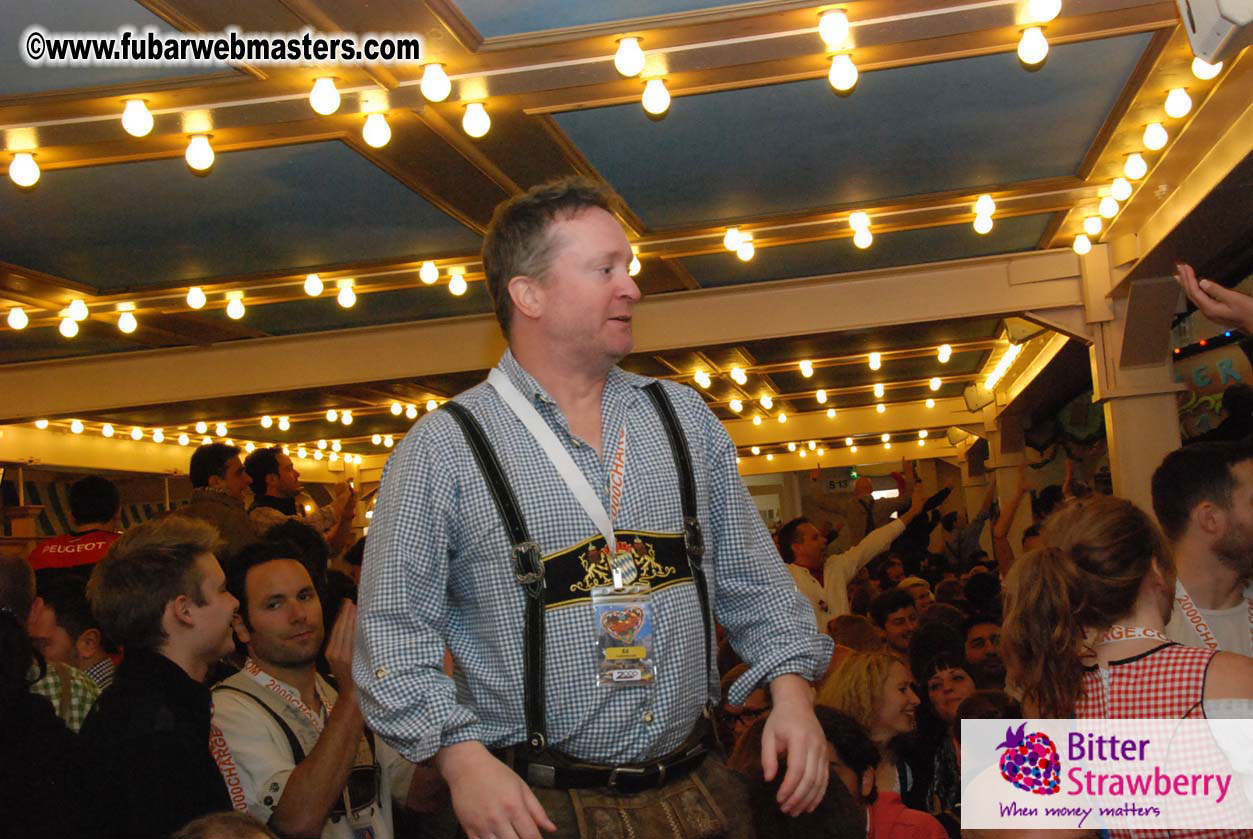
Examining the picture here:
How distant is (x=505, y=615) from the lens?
1.62m

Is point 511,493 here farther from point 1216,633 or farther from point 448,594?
point 1216,633

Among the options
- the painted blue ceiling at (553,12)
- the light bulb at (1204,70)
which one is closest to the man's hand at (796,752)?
the painted blue ceiling at (553,12)

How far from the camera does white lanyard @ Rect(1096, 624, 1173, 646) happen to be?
7.27 feet

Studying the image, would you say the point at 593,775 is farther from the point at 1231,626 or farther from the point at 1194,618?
the point at 1231,626

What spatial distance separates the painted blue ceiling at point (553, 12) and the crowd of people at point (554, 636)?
1.89 m

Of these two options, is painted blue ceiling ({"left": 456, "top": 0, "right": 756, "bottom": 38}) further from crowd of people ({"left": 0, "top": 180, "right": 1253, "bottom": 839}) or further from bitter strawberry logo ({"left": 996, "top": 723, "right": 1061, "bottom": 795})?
bitter strawberry logo ({"left": 996, "top": 723, "right": 1061, "bottom": 795})

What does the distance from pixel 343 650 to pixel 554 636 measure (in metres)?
1.04

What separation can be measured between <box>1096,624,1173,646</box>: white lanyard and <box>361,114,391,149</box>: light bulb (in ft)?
10.8

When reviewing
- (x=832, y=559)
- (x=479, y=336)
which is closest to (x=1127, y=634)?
(x=832, y=559)

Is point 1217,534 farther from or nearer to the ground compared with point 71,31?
nearer to the ground

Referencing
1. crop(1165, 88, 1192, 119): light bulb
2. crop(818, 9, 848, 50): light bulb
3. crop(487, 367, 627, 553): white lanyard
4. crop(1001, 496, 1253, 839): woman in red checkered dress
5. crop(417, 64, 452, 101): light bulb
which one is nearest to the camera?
crop(487, 367, 627, 553): white lanyard

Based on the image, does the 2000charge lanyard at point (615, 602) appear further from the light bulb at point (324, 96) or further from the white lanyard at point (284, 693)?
the light bulb at point (324, 96)

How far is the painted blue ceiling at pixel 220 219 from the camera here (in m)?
5.43

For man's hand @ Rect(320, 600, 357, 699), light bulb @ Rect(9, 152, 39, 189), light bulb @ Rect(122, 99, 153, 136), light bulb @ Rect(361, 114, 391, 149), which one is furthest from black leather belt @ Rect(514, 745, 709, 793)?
light bulb @ Rect(9, 152, 39, 189)
